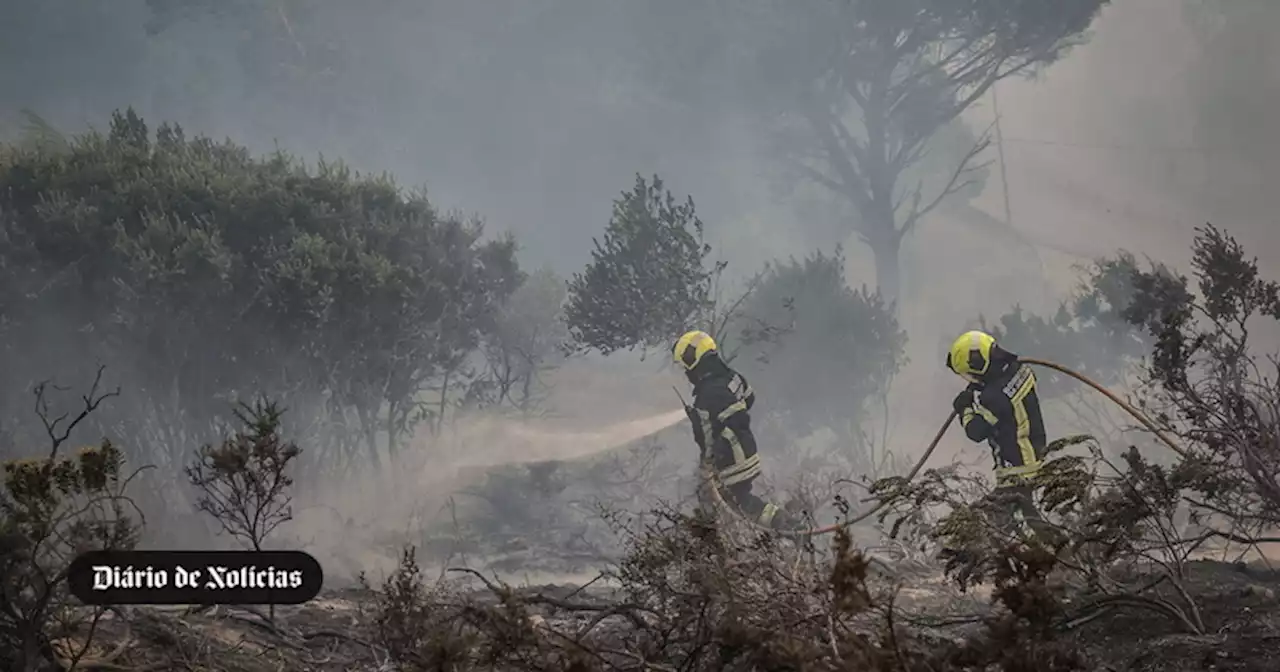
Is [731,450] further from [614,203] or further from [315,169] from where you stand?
[315,169]

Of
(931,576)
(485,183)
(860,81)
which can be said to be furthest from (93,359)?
(860,81)

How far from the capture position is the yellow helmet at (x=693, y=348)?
7328 mm

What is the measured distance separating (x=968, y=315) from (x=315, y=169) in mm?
9100

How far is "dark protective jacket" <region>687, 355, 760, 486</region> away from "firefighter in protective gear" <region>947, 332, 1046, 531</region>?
166cm

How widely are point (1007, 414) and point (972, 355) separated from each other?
1.35 ft

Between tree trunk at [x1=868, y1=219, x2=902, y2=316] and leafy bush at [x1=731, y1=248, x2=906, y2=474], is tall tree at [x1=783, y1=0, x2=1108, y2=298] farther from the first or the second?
leafy bush at [x1=731, y1=248, x2=906, y2=474]

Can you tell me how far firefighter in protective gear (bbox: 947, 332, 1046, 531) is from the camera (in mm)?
5734

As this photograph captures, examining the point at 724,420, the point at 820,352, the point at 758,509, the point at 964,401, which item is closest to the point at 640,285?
the point at 820,352


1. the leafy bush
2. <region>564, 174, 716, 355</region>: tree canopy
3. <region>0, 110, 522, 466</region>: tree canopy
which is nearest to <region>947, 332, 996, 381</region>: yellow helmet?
<region>564, 174, 716, 355</region>: tree canopy

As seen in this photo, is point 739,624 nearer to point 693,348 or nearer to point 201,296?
point 693,348

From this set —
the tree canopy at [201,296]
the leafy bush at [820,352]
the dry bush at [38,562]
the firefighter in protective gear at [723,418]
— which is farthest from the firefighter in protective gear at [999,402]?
the tree canopy at [201,296]

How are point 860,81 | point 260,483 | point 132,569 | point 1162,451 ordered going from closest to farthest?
→ 1. point 132,569
2. point 260,483
3. point 1162,451
4. point 860,81

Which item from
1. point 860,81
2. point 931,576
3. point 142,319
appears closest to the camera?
point 931,576

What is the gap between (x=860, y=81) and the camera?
47.3ft
